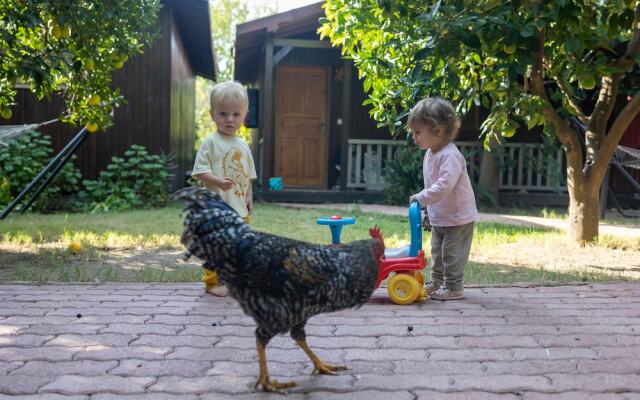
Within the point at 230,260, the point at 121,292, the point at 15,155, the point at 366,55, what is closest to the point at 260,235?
the point at 230,260

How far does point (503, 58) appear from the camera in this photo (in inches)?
186

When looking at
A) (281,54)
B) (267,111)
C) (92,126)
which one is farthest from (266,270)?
(281,54)

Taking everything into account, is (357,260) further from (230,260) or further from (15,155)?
(15,155)

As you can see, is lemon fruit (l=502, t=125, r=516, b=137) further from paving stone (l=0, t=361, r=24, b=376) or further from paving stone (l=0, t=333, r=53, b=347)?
paving stone (l=0, t=361, r=24, b=376)

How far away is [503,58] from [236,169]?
7.23 ft

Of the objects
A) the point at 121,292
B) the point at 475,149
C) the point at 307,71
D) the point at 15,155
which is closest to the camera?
the point at 121,292

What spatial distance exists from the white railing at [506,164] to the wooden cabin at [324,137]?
2cm

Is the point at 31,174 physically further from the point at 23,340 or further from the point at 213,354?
the point at 213,354

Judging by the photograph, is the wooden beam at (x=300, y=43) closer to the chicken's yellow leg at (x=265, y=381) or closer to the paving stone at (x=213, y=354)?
the paving stone at (x=213, y=354)

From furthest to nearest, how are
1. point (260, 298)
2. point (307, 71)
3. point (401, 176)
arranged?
point (307, 71), point (401, 176), point (260, 298)

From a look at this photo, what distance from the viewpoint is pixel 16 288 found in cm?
513

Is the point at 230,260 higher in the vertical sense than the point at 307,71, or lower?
lower

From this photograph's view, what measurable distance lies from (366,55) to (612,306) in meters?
3.36

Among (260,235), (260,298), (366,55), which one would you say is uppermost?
(366,55)
